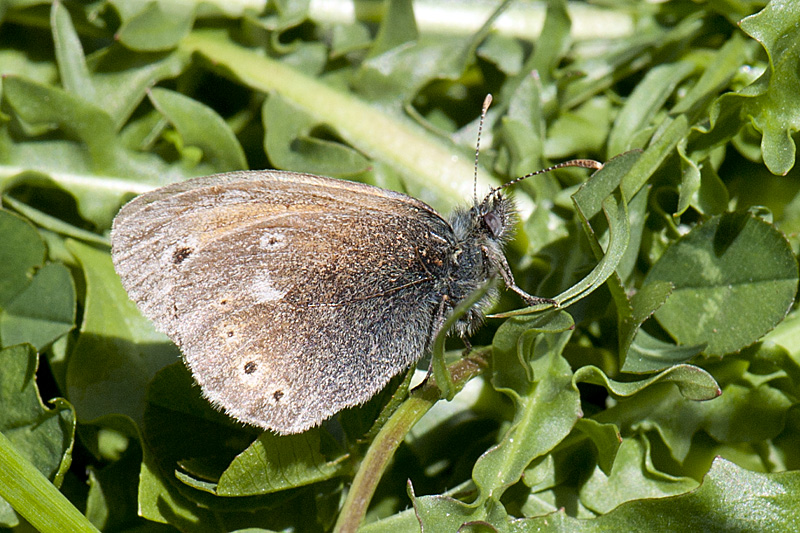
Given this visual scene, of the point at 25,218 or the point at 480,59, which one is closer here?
the point at 25,218

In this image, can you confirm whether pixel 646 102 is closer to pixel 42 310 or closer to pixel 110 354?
pixel 110 354

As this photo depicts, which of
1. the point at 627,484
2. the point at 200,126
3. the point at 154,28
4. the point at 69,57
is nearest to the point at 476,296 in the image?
the point at 627,484

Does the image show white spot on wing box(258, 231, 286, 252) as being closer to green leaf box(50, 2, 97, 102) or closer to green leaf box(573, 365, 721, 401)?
green leaf box(573, 365, 721, 401)

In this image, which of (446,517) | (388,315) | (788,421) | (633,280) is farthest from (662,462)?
(388,315)

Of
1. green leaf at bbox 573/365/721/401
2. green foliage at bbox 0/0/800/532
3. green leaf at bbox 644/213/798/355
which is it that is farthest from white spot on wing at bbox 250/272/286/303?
green leaf at bbox 644/213/798/355

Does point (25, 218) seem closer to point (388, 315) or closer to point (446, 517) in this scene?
point (388, 315)
